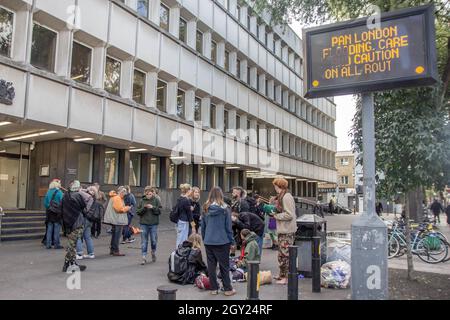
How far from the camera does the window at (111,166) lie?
58.4ft

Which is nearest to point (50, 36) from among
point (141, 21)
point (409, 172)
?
point (141, 21)

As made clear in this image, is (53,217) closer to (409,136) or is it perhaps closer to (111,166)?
(111,166)

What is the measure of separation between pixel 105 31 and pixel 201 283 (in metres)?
11.8

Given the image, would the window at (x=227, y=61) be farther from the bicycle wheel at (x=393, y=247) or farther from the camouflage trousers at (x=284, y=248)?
the camouflage trousers at (x=284, y=248)

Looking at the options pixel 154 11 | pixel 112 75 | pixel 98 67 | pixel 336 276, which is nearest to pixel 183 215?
pixel 336 276

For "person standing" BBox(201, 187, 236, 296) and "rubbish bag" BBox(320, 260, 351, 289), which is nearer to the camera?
"person standing" BBox(201, 187, 236, 296)

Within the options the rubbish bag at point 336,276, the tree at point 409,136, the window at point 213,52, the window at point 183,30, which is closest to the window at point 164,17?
the window at point 183,30

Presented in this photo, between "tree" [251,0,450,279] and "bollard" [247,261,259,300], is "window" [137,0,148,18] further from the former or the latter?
"bollard" [247,261,259,300]

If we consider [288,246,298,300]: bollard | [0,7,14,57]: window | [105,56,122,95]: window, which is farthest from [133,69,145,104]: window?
[288,246,298,300]: bollard

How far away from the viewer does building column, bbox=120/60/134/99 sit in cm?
1727

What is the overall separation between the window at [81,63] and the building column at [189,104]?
637cm

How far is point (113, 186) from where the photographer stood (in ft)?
57.7

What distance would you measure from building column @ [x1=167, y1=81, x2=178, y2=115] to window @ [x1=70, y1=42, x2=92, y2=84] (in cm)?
483

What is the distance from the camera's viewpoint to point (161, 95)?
20188 millimetres
